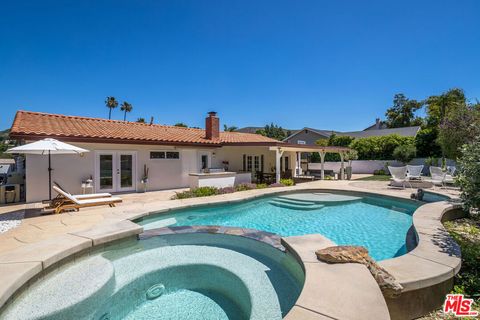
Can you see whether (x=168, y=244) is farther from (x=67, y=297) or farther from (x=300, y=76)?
(x=300, y=76)

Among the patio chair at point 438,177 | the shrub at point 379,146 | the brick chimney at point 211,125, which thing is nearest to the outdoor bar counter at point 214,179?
the brick chimney at point 211,125

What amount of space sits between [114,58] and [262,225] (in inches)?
604

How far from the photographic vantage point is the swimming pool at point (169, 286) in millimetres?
3402

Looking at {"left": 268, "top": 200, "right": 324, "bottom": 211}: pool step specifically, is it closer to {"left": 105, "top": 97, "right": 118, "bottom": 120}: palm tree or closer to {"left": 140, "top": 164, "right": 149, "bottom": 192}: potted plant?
{"left": 140, "top": 164, "right": 149, "bottom": 192}: potted plant

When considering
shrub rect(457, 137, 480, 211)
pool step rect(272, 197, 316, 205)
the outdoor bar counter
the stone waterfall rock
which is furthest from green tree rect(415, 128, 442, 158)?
the stone waterfall rock

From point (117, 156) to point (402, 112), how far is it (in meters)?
51.6

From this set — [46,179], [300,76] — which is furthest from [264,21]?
[46,179]

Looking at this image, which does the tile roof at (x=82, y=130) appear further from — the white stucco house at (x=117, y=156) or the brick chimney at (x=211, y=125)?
the brick chimney at (x=211, y=125)

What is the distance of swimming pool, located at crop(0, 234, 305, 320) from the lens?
3.40 metres

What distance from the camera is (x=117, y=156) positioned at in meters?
12.1

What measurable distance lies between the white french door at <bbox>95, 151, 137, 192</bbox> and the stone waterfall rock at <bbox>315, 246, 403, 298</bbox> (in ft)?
37.2

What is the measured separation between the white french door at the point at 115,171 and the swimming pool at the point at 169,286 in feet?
24.8

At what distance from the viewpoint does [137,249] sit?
5.65 metres

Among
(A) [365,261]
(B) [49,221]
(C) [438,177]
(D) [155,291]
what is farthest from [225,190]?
(C) [438,177]
